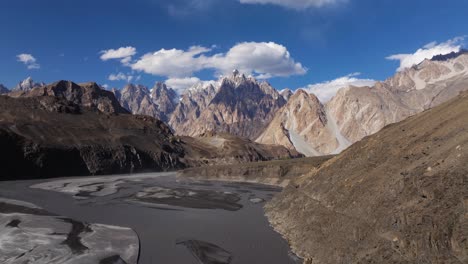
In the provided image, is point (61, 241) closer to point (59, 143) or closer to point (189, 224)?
point (189, 224)

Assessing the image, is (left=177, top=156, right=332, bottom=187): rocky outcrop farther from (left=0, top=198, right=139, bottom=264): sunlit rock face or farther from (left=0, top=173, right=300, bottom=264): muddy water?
(left=0, top=198, right=139, bottom=264): sunlit rock face

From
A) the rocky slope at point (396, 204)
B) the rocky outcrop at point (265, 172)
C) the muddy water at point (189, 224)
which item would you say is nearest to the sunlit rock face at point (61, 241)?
the muddy water at point (189, 224)

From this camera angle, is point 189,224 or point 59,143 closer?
→ point 189,224

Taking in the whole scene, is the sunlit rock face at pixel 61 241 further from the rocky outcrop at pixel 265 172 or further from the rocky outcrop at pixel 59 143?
the rocky outcrop at pixel 59 143

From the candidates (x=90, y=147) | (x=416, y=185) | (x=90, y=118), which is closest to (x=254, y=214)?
(x=416, y=185)

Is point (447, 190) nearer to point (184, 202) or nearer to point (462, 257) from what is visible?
point (462, 257)

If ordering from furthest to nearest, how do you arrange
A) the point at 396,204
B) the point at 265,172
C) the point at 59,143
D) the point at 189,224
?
the point at 59,143 → the point at 265,172 → the point at 189,224 → the point at 396,204

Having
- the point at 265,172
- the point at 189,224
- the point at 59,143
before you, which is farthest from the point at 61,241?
the point at 59,143

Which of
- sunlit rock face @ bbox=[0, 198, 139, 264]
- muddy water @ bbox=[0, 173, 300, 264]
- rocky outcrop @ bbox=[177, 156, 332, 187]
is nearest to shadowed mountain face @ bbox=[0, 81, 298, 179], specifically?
rocky outcrop @ bbox=[177, 156, 332, 187]
